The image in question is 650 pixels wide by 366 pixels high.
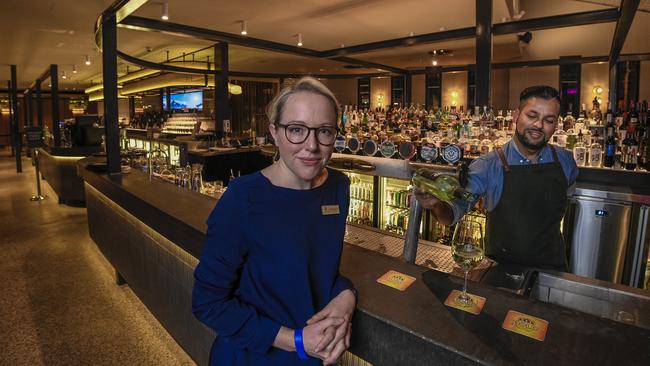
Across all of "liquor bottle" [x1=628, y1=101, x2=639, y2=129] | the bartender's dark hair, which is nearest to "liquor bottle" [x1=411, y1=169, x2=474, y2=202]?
the bartender's dark hair

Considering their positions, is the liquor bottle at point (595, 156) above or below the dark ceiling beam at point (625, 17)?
below

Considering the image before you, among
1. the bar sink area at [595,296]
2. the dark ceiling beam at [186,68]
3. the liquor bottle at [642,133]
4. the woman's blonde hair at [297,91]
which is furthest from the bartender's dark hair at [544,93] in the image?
the dark ceiling beam at [186,68]

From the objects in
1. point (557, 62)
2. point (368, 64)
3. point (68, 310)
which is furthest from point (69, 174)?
point (557, 62)

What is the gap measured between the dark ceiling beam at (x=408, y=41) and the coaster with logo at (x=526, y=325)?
596 cm

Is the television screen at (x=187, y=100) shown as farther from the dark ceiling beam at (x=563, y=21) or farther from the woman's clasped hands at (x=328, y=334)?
the woman's clasped hands at (x=328, y=334)

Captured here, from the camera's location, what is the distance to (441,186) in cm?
127

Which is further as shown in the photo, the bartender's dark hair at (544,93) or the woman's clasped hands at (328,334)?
the bartender's dark hair at (544,93)

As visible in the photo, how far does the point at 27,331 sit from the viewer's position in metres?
3.15

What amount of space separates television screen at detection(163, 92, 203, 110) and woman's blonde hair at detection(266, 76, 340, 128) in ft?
52.1

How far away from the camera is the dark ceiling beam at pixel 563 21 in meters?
4.98

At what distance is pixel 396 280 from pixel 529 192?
1.04 meters

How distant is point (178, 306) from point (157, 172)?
6.26ft

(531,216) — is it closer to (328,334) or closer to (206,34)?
(328,334)

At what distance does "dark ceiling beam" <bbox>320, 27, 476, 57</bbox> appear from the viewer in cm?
643
